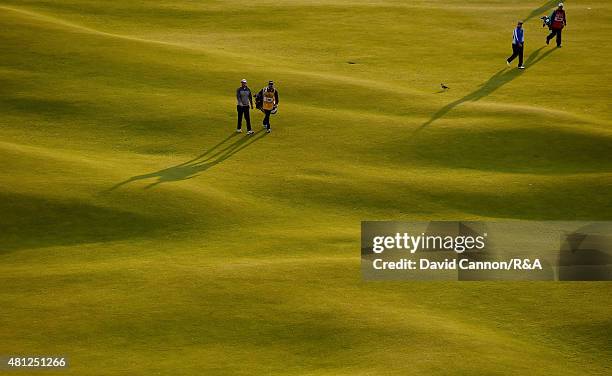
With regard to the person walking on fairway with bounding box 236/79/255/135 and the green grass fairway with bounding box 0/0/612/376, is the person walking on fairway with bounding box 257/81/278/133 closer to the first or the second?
the person walking on fairway with bounding box 236/79/255/135

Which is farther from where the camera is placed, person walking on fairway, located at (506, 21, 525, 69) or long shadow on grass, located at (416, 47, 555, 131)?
person walking on fairway, located at (506, 21, 525, 69)

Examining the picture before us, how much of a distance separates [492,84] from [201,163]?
67.5 ft

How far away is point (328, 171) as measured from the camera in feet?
138

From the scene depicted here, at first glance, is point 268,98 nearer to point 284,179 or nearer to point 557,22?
point 284,179

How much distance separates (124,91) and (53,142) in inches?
297

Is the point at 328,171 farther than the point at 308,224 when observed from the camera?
Yes

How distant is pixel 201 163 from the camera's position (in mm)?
42875

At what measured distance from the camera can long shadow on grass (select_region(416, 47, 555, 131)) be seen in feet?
161

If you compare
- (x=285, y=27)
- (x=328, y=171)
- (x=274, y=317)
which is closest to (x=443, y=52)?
(x=285, y=27)

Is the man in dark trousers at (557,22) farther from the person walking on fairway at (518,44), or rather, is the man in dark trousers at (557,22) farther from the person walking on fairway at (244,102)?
the person walking on fairway at (244,102)

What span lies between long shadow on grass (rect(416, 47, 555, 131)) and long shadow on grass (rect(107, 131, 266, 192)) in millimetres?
9322

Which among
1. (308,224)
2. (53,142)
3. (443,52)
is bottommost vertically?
(308,224)

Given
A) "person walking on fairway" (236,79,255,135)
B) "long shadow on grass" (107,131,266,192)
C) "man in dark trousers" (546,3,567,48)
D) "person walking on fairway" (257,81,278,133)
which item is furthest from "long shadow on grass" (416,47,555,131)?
"long shadow on grass" (107,131,266,192)

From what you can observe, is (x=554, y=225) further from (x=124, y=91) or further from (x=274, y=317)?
(x=124, y=91)
